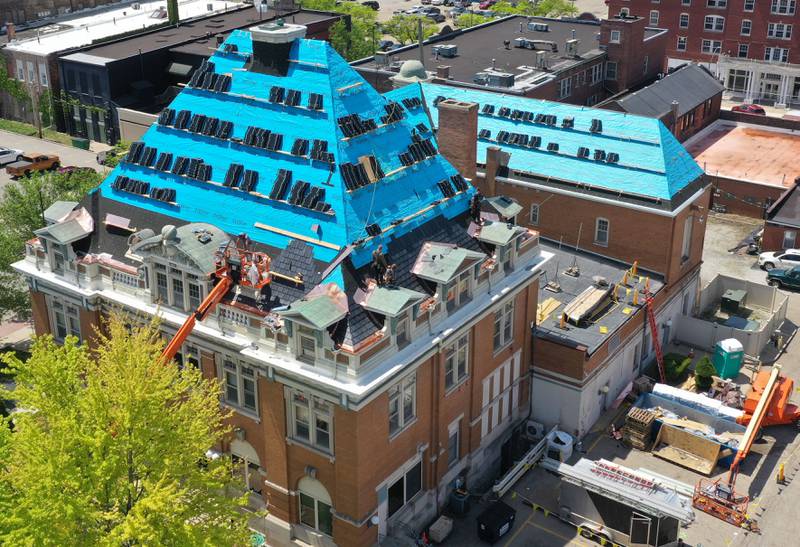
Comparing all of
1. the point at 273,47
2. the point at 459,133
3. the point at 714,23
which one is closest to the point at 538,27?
the point at 714,23

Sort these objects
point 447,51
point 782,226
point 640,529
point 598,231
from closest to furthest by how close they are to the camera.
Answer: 1. point 640,529
2. point 598,231
3. point 782,226
4. point 447,51

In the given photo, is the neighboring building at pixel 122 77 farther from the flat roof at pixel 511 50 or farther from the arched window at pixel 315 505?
the arched window at pixel 315 505

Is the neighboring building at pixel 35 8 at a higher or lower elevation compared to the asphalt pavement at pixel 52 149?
higher

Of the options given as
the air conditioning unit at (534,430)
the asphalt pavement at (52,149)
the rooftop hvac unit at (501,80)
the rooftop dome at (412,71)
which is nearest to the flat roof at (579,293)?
the air conditioning unit at (534,430)

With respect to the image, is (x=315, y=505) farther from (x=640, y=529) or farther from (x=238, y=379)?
(x=640, y=529)

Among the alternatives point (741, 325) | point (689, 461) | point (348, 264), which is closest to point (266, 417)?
point (348, 264)
